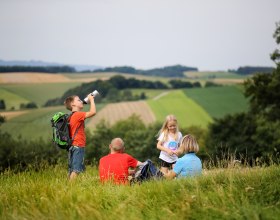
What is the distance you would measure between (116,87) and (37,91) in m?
18.8

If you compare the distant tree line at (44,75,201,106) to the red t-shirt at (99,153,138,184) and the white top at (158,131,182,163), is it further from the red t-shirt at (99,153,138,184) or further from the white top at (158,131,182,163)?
the red t-shirt at (99,153,138,184)

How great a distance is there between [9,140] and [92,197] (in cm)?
5450

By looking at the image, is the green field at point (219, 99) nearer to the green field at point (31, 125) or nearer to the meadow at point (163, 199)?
the green field at point (31, 125)

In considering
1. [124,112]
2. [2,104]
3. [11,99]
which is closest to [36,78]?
[11,99]

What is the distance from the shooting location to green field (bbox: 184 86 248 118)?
83.0 m

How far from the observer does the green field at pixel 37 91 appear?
9006 cm

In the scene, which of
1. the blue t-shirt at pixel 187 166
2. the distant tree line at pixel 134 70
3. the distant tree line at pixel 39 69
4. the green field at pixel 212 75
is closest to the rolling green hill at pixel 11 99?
the distant tree line at pixel 39 69

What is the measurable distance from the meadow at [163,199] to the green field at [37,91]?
278 ft

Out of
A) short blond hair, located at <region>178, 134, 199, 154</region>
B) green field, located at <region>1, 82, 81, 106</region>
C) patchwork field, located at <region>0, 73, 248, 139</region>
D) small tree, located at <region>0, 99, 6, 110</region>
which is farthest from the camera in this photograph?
green field, located at <region>1, 82, 81, 106</region>

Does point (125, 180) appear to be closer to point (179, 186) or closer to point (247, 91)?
point (179, 186)

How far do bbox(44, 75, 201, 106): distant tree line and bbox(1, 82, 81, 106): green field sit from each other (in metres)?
1.79

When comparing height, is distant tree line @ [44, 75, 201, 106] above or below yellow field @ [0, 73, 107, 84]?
below

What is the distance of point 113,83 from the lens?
106 metres

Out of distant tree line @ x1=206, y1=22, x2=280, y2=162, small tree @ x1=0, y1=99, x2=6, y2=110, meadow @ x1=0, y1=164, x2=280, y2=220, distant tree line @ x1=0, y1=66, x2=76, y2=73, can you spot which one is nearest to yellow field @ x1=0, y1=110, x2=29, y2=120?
small tree @ x1=0, y1=99, x2=6, y2=110
